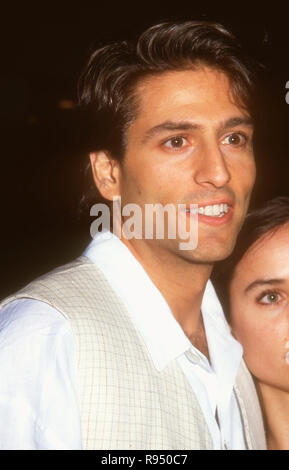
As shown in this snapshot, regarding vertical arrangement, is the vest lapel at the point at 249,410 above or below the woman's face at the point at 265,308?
below

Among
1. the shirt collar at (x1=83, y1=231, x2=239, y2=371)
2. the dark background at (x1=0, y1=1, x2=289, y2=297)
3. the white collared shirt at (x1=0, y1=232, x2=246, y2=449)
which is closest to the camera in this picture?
the white collared shirt at (x1=0, y1=232, x2=246, y2=449)

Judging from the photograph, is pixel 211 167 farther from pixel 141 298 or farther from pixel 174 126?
pixel 141 298

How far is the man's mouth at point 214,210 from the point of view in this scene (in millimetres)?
1609

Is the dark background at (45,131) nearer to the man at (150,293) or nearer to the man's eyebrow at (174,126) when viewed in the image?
the man at (150,293)

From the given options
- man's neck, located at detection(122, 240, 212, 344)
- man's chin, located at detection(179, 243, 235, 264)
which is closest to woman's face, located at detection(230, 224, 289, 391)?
man's neck, located at detection(122, 240, 212, 344)

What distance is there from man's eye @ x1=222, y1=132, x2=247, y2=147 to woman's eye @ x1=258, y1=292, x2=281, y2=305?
569mm

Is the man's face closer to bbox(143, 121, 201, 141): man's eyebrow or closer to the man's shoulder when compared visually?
bbox(143, 121, 201, 141): man's eyebrow

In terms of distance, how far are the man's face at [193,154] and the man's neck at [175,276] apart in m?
0.04

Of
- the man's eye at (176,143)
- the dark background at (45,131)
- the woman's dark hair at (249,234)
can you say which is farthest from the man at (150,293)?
the dark background at (45,131)

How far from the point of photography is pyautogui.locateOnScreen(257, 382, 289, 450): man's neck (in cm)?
192

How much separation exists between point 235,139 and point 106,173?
0.44 meters

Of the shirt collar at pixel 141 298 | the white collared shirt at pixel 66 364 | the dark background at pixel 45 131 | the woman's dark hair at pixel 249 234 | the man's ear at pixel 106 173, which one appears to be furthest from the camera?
the dark background at pixel 45 131

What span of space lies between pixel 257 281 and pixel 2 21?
442cm

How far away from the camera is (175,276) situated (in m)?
1.72
